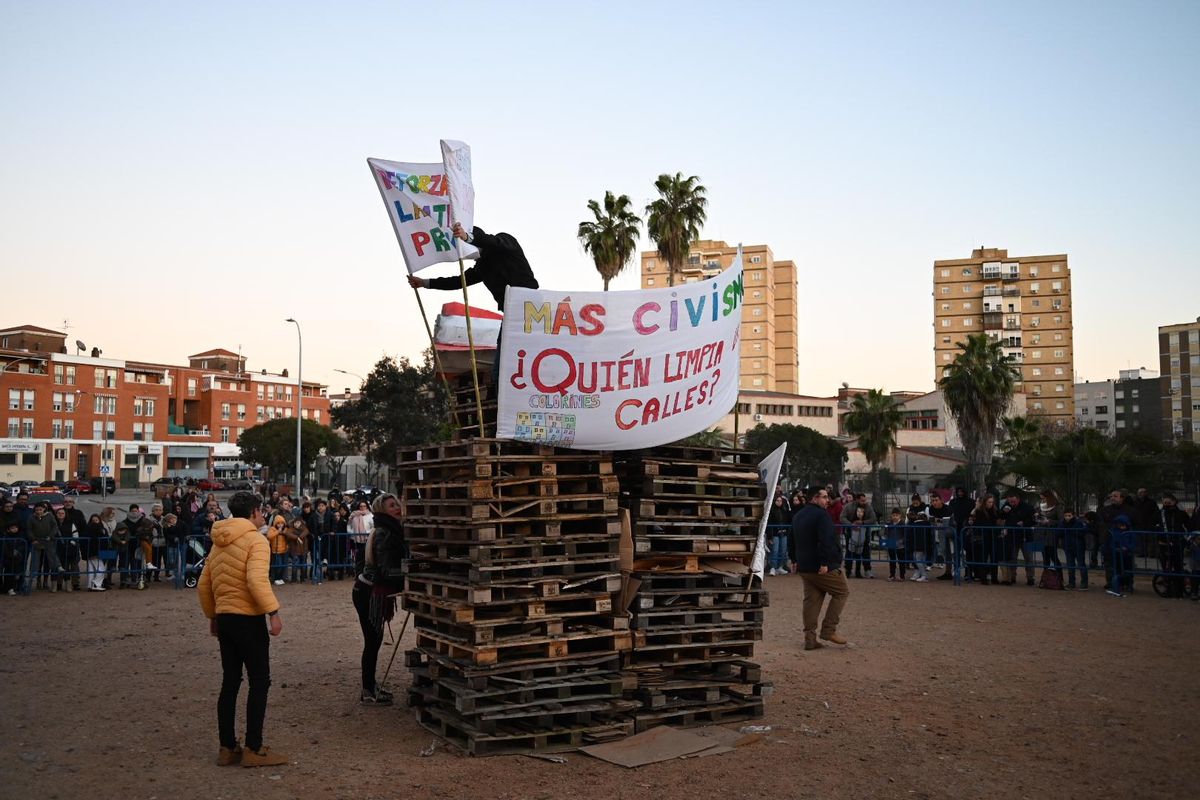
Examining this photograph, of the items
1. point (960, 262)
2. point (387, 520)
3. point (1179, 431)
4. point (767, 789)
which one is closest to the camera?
point (767, 789)

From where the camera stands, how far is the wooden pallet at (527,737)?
712 centimetres

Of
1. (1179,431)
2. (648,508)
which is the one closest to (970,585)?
(648,508)

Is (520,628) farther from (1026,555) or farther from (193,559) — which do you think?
(1026,555)

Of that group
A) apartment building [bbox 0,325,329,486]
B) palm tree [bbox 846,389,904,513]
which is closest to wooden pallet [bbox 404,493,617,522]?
palm tree [bbox 846,389,904,513]

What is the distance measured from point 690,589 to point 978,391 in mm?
42160

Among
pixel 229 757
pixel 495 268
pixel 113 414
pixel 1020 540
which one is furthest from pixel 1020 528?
pixel 113 414

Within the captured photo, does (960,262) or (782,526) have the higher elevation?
(960,262)

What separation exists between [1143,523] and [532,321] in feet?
48.8

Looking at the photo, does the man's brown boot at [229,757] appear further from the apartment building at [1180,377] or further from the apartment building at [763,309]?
the apartment building at [1180,377]

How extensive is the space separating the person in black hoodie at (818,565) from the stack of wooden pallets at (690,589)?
324 centimetres

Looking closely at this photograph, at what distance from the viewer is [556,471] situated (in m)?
7.69

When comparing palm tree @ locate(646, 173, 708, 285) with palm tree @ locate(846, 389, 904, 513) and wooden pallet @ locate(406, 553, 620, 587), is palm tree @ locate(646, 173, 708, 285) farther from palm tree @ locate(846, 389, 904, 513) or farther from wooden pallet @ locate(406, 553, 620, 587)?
wooden pallet @ locate(406, 553, 620, 587)

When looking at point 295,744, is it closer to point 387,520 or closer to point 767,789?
point 387,520

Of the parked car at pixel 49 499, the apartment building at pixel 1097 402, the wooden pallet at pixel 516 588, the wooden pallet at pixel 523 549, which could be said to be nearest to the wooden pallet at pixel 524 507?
the wooden pallet at pixel 523 549
